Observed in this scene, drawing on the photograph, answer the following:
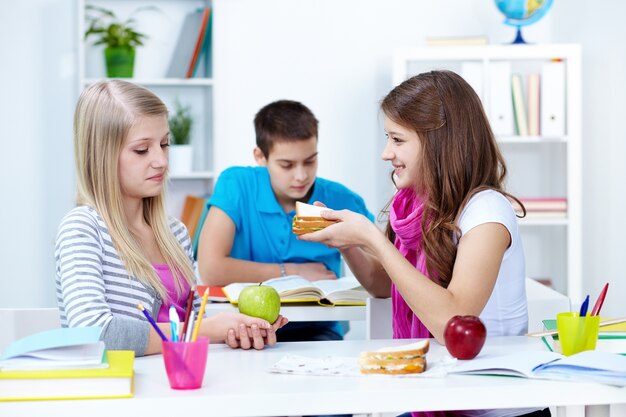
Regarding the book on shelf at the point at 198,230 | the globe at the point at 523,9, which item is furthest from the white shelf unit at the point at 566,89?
the book on shelf at the point at 198,230

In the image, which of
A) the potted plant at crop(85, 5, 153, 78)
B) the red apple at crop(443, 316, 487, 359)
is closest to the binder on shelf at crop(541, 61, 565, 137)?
the potted plant at crop(85, 5, 153, 78)

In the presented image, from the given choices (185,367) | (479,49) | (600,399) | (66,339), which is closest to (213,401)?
(185,367)

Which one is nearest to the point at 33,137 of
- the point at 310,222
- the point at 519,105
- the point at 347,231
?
the point at 519,105

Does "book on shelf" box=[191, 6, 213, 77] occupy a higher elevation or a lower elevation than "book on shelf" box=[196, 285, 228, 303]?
higher

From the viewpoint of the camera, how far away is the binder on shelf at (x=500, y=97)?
4082mm

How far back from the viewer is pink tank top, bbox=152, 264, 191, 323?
1.96 m

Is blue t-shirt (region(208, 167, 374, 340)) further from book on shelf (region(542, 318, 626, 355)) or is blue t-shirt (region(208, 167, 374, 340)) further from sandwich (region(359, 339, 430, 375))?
sandwich (region(359, 339, 430, 375))

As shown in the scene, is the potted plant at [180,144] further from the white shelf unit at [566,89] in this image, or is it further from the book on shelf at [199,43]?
the white shelf unit at [566,89]

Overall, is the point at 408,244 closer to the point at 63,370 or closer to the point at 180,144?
the point at 63,370

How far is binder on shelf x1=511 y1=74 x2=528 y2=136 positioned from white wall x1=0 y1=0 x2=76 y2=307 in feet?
7.08

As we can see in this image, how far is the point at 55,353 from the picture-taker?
4.50 feet

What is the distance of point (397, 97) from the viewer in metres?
2.02

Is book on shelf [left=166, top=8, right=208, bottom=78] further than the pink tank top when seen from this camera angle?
Yes

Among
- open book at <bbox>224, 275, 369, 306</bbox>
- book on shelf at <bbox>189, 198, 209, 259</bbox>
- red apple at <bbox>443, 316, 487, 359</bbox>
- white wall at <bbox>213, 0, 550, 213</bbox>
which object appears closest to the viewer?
red apple at <bbox>443, 316, 487, 359</bbox>
